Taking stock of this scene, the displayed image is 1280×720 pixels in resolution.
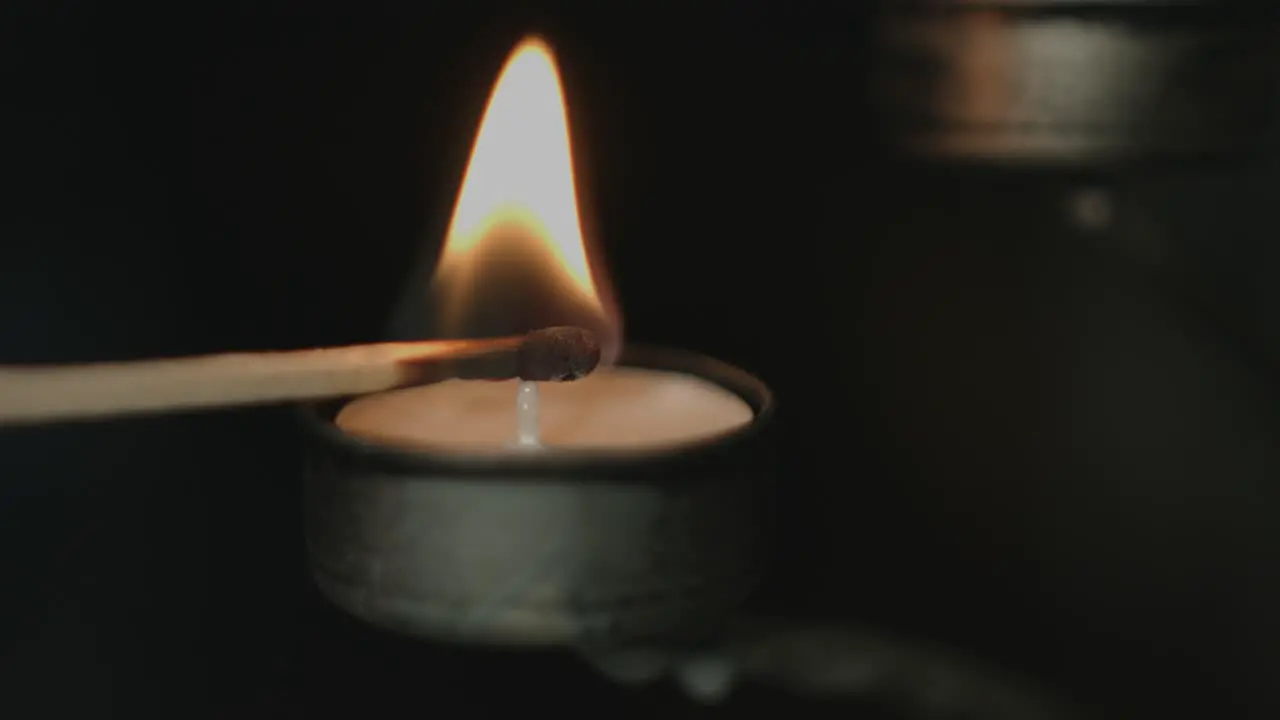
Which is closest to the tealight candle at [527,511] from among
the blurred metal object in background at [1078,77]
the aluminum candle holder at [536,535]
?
the aluminum candle holder at [536,535]

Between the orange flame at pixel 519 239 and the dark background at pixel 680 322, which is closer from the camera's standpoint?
the orange flame at pixel 519 239

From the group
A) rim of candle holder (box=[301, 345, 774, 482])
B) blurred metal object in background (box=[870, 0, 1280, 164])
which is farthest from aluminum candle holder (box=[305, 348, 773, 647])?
blurred metal object in background (box=[870, 0, 1280, 164])

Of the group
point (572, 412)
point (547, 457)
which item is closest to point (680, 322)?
point (572, 412)

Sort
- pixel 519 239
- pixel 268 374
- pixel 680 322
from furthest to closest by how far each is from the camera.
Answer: pixel 680 322
pixel 519 239
pixel 268 374

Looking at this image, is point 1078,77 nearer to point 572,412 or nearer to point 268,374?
point 572,412

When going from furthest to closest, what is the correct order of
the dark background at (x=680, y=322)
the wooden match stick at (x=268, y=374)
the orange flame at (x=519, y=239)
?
the dark background at (x=680, y=322) → the orange flame at (x=519, y=239) → the wooden match stick at (x=268, y=374)

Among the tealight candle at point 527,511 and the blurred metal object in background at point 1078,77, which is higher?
the blurred metal object in background at point 1078,77

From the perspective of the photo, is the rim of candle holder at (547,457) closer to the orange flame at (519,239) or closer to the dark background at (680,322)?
the orange flame at (519,239)
